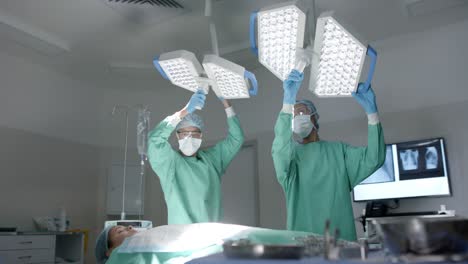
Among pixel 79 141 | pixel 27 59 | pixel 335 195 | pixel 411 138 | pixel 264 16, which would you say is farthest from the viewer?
pixel 79 141

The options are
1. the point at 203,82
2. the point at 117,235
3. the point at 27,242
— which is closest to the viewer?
Result: the point at 117,235

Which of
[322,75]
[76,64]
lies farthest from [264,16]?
[76,64]

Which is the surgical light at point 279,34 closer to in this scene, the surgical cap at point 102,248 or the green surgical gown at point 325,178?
the green surgical gown at point 325,178

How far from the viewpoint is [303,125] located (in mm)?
2266

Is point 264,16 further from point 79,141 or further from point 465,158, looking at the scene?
point 79,141

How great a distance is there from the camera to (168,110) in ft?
15.0

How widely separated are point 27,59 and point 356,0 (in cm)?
309

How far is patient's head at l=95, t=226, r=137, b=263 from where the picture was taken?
1.88 meters

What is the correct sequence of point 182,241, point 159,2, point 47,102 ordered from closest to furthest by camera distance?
point 182,241 < point 159,2 < point 47,102

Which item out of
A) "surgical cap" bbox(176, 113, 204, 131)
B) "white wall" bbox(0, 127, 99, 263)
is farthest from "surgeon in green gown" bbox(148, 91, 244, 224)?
"white wall" bbox(0, 127, 99, 263)

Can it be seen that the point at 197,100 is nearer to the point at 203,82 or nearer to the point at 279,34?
the point at 203,82

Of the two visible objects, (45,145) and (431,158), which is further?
(45,145)

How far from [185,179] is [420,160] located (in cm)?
179

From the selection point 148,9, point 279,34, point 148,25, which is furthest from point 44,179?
point 279,34
